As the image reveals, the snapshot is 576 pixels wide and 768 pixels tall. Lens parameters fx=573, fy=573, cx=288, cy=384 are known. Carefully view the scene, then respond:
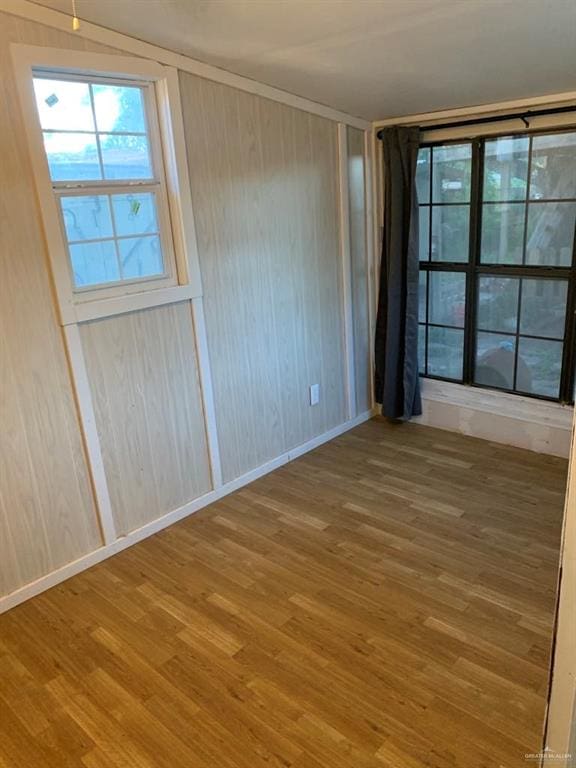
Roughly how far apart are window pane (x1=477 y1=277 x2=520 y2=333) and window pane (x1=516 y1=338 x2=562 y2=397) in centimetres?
16

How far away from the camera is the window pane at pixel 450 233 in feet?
12.1

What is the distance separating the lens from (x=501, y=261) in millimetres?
3568

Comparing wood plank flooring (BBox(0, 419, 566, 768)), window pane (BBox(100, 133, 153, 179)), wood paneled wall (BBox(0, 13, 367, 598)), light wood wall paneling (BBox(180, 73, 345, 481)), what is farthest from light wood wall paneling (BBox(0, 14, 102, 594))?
light wood wall paneling (BBox(180, 73, 345, 481))

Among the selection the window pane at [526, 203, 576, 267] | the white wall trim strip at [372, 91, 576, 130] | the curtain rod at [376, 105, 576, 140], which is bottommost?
the window pane at [526, 203, 576, 267]

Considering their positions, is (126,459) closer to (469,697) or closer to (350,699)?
(350,699)

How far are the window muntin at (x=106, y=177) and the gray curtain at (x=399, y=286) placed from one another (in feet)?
5.33

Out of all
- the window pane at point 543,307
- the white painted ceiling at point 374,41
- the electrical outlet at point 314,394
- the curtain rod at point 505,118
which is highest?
the white painted ceiling at point 374,41

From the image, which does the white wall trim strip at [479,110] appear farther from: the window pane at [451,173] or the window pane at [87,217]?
the window pane at [87,217]

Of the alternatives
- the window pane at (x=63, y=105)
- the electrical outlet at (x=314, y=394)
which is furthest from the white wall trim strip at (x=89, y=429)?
the electrical outlet at (x=314, y=394)

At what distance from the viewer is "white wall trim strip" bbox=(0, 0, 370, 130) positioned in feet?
7.20

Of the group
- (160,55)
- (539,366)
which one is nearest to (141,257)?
(160,55)

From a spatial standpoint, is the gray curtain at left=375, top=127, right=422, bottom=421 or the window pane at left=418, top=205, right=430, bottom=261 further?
the window pane at left=418, top=205, right=430, bottom=261

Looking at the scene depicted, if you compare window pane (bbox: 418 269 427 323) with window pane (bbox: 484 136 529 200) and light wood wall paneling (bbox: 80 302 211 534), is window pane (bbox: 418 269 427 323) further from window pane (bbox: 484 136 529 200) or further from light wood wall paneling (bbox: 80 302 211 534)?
light wood wall paneling (bbox: 80 302 211 534)

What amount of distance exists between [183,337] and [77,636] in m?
1.45
